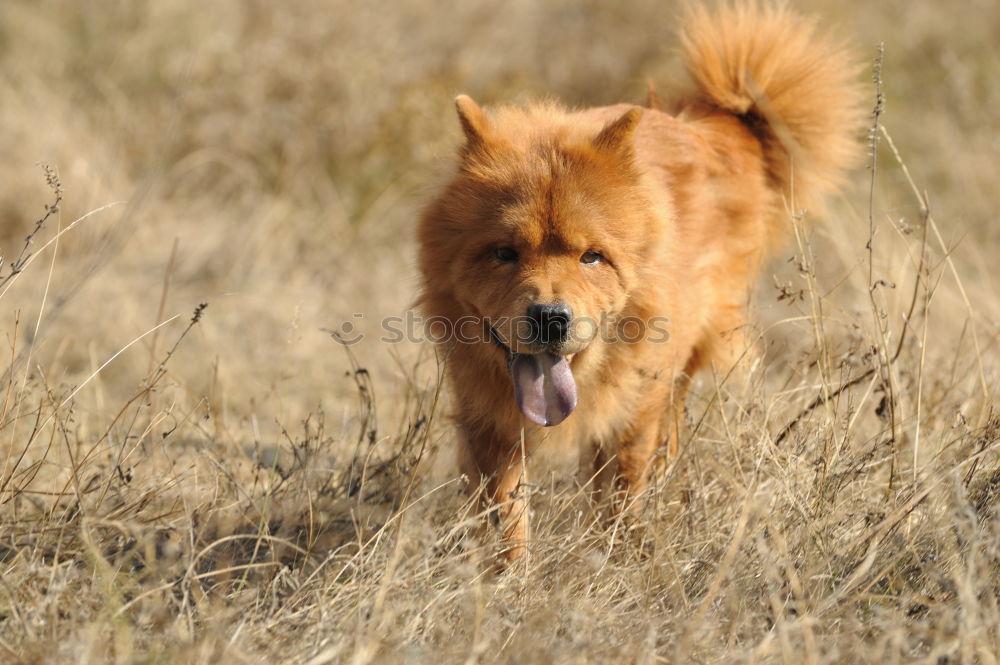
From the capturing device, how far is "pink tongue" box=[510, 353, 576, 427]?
354 cm

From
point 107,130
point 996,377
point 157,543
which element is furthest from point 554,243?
point 107,130

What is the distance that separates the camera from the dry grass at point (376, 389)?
2.85 meters

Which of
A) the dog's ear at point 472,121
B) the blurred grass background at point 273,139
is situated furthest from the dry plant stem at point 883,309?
the blurred grass background at point 273,139

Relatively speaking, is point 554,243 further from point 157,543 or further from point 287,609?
point 157,543

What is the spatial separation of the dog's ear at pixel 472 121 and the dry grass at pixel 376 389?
54cm

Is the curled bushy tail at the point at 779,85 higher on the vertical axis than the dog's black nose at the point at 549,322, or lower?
higher

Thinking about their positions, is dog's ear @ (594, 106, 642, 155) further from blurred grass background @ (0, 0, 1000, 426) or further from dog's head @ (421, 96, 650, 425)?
blurred grass background @ (0, 0, 1000, 426)

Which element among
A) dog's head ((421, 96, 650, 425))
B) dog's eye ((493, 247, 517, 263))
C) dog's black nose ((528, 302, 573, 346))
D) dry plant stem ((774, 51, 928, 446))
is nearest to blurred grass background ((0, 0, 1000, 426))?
dog's head ((421, 96, 650, 425))

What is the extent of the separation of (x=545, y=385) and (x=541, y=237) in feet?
1.88

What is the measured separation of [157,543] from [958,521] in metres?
2.75

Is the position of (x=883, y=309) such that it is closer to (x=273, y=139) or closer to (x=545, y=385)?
(x=545, y=385)

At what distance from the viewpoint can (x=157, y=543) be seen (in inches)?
136

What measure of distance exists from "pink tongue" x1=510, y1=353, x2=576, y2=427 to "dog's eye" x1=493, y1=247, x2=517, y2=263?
0.37 m

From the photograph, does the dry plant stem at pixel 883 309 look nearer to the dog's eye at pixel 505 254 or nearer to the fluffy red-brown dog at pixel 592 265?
the fluffy red-brown dog at pixel 592 265
